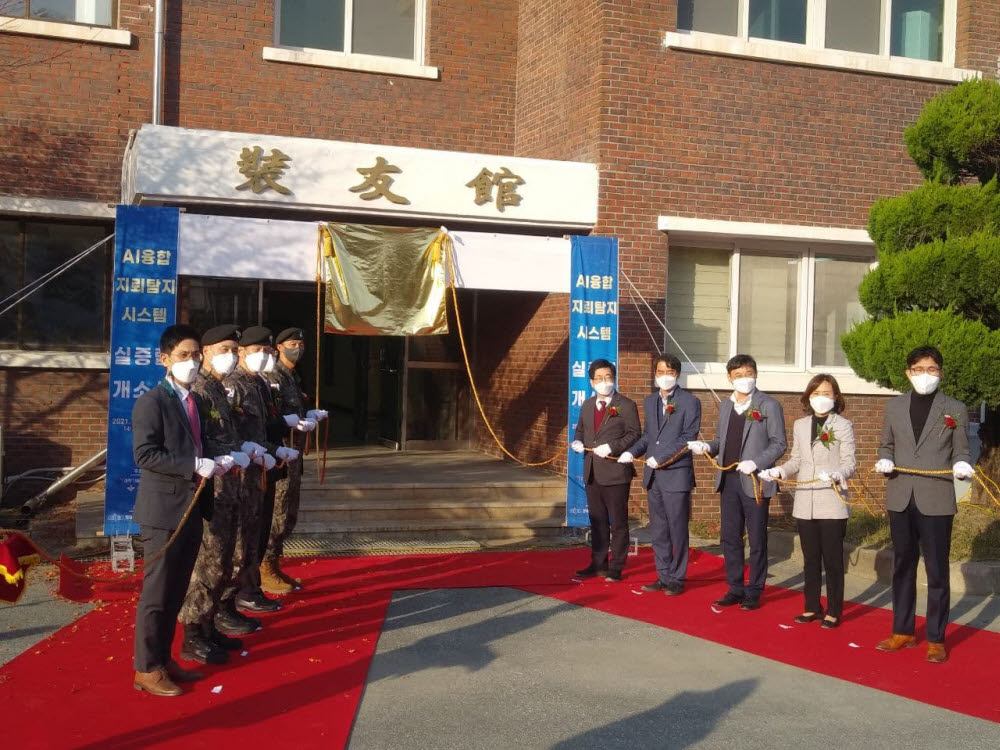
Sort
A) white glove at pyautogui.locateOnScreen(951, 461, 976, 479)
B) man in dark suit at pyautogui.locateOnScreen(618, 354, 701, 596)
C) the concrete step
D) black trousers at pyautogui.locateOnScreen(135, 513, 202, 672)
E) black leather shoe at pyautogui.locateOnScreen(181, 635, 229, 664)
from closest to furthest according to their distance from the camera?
black trousers at pyautogui.locateOnScreen(135, 513, 202, 672) < black leather shoe at pyautogui.locateOnScreen(181, 635, 229, 664) < white glove at pyautogui.locateOnScreen(951, 461, 976, 479) < man in dark suit at pyautogui.locateOnScreen(618, 354, 701, 596) < the concrete step

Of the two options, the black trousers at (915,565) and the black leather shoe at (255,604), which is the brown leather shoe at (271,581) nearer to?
the black leather shoe at (255,604)

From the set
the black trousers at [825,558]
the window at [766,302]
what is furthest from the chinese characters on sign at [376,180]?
the black trousers at [825,558]

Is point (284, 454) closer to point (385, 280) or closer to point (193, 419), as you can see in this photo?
point (193, 419)

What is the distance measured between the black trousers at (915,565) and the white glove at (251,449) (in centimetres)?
405

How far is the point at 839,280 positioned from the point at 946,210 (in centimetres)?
314

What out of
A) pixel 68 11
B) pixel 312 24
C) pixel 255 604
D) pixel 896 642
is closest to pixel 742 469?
pixel 896 642

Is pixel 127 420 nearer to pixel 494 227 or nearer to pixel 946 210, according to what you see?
pixel 494 227

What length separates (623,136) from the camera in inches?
437

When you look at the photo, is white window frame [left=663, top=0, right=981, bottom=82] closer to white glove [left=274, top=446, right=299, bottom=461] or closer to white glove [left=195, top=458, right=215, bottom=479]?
white glove [left=274, top=446, right=299, bottom=461]

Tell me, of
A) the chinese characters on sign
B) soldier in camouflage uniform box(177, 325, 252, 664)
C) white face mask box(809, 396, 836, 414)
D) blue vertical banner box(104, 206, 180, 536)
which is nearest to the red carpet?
soldier in camouflage uniform box(177, 325, 252, 664)

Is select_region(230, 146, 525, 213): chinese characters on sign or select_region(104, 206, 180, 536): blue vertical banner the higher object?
select_region(230, 146, 525, 213): chinese characters on sign

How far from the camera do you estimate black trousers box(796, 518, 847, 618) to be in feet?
23.6

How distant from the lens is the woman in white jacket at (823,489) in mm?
7184

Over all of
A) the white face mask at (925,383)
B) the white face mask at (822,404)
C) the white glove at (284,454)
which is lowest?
the white glove at (284,454)
